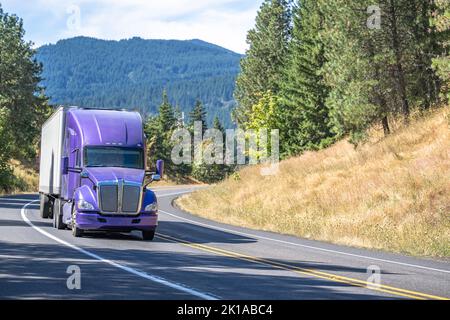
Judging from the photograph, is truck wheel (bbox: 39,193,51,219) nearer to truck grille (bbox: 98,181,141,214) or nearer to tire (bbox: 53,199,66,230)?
tire (bbox: 53,199,66,230)

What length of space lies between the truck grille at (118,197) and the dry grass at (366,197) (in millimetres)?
6885

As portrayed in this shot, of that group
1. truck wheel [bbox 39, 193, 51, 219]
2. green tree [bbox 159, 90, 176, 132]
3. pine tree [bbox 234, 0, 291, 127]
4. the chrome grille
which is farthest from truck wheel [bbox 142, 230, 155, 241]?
green tree [bbox 159, 90, 176, 132]

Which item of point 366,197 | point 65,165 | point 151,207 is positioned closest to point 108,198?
point 151,207

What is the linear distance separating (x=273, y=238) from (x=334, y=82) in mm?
16191

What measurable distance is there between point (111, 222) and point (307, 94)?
29842mm

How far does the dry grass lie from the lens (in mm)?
20391

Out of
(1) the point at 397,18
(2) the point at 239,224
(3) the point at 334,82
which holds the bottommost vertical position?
(2) the point at 239,224

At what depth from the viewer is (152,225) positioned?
59.1ft

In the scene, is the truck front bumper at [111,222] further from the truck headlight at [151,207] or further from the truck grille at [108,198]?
the truck grille at [108,198]

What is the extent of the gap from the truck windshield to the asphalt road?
2174 mm

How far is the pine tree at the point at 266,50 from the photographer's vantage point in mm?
A: 59094

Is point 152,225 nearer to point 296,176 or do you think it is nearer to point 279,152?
point 296,176

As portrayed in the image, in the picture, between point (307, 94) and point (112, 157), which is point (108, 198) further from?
point (307, 94)

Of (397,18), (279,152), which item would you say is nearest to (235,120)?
(279,152)
